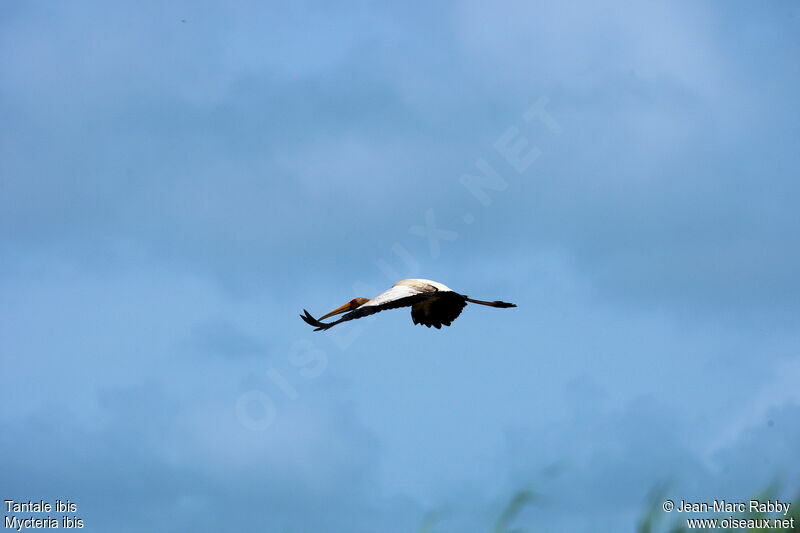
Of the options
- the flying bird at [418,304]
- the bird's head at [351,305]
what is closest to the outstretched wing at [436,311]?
the flying bird at [418,304]

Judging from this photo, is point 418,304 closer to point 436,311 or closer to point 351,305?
point 436,311

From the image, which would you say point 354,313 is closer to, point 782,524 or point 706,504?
point 706,504

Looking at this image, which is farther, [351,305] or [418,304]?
[418,304]

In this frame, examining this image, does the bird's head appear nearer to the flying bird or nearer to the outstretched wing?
the flying bird

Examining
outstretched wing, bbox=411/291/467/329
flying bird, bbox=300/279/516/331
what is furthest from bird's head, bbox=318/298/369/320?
outstretched wing, bbox=411/291/467/329

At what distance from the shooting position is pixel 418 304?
88.7ft

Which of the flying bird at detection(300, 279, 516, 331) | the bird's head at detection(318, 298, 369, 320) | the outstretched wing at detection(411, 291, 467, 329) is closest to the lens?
the flying bird at detection(300, 279, 516, 331)

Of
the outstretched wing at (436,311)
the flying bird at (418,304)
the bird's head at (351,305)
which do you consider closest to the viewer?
the flying bird at (418,304)

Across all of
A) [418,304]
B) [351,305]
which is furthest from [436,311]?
[351,305]

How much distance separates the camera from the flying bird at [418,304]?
22.5 m

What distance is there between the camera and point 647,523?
16.0 m

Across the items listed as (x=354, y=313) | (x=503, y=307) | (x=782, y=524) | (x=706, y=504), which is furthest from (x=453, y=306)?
(x=782, y=524)

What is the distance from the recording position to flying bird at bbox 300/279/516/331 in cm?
2253

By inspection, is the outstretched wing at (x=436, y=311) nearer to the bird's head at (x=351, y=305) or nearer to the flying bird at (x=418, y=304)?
the flying bird at (x=418, y=304)
